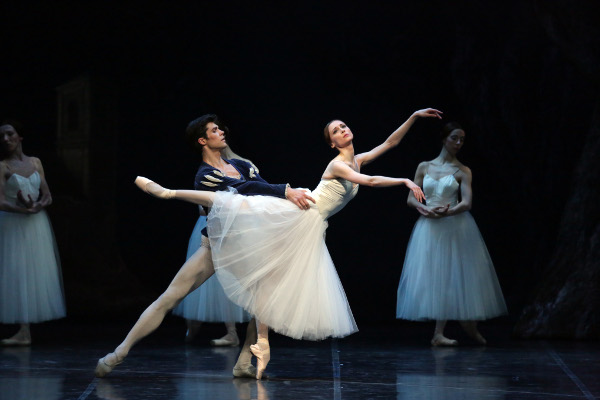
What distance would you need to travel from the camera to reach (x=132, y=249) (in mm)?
8211

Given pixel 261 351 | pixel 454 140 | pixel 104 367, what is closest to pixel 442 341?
pixel 454 140

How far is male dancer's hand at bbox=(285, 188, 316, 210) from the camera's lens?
4.46 metres

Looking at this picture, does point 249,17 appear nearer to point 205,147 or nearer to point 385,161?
point 385,161

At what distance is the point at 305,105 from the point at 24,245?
10.1 feet

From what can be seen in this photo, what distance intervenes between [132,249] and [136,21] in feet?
6.30

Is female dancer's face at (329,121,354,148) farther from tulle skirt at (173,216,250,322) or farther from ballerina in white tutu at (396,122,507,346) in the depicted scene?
ballerina in white tutu at (396,122,507,346)

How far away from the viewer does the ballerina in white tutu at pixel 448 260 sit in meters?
6.11

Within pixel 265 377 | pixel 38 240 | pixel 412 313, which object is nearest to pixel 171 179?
pixel 38 240

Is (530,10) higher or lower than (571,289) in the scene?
higher

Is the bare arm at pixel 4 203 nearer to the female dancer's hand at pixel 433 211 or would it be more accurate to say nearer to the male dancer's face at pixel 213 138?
the male dancer's face at pixel 213 138

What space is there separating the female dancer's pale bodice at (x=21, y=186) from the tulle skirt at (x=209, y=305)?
104cm

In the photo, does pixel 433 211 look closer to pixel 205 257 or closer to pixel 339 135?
pixel 339 135

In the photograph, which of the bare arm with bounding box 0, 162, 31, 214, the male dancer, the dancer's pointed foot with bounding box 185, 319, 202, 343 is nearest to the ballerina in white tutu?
the dancer's pointed foot with bounding box 185, 319, 202, 343

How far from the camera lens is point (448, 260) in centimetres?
625
